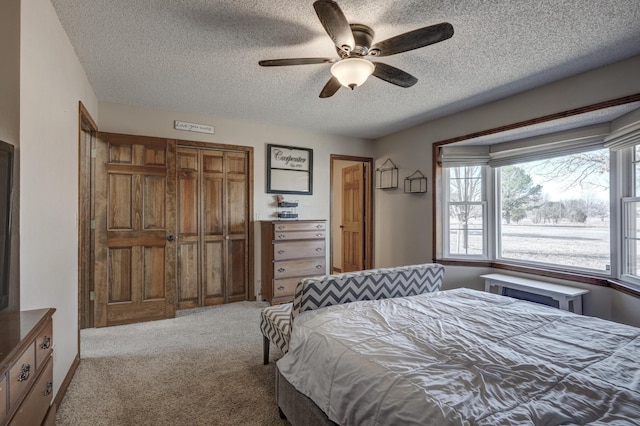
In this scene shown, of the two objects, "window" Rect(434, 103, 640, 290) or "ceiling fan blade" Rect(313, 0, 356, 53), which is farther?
"window" Rect(434, 103, 640, 290)

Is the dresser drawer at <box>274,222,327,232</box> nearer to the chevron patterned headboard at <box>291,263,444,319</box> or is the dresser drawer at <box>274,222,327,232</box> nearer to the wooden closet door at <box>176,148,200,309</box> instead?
the wooden closet door at <box>176,148,200,309</box>

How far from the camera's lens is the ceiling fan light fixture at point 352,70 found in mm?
2047

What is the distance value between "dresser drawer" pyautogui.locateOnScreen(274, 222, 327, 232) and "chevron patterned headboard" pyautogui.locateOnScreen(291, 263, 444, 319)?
196cm

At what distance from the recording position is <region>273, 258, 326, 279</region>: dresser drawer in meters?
4.01

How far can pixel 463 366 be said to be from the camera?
1209 mm

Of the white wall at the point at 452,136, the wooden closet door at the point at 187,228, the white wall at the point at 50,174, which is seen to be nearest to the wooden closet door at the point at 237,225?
the wooden closet door at the point at 187,228

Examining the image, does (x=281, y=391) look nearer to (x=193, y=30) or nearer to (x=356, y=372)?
(x=356, y=372)

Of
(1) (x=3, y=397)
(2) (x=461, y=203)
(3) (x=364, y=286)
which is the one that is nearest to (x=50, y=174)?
(1) (x=3, y=397)

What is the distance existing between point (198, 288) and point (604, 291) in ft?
14.4

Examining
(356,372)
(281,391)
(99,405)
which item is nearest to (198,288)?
(99,405)

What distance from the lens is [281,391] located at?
176 cm

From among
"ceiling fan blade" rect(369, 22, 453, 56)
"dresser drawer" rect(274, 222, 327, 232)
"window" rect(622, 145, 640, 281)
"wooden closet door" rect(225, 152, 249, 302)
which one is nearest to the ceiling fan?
"ceiling fan blade" rect(369, 22, 453, 56)

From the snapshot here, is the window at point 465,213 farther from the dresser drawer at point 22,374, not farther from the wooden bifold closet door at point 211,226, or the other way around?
the dresser drawer at point 22,374

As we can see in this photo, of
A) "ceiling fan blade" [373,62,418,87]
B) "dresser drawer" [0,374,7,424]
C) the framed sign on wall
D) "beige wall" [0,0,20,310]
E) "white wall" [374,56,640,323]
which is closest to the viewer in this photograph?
"dresser drawer" [0,374,7,424]
